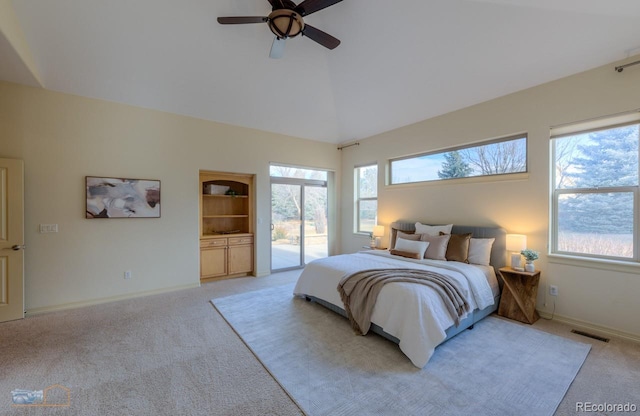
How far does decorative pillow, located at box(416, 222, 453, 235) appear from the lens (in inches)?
165

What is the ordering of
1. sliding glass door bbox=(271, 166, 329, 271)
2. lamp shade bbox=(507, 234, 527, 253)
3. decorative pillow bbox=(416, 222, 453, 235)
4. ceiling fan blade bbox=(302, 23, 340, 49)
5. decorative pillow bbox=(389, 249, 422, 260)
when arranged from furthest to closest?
sliding glass door bbox=(271, 166, 329, 271) < decorative pillow bbox=(416, 222, 453, 235) < decorative pillow bbox=(389, 249, 422, 260) < lamp shade bbox=(507, 234, 527, 253) < ceiling fan blade bbox=(302, 23, 340, 49)

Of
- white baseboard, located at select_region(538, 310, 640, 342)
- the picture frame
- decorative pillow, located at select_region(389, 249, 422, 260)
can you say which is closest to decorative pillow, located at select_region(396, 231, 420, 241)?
decorative pillow, located at select_region(389, 249, 422, 260)

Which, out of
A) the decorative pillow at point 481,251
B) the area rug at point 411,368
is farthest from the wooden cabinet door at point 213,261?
the decorative pillow at point 481,251

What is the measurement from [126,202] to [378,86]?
4.47 metres

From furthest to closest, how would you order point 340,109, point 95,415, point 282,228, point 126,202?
point 282,228 → point 340,109 → point 126,202 → point 95,415

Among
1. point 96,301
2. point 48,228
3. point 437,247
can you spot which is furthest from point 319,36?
point 96,301

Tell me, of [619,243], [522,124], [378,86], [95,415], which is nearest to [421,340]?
[95,415]

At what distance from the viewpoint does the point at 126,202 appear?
4.05 meters

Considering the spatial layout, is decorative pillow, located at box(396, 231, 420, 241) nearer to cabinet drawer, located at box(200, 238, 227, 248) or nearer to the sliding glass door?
the sliding glass door

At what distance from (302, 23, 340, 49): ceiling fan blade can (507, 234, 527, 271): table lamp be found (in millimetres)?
3318

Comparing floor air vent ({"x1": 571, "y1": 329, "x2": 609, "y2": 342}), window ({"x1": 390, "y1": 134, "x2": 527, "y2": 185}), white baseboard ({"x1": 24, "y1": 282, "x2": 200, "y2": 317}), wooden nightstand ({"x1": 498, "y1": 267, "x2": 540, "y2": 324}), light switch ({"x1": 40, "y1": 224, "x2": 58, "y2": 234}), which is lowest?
floor air vent ({"x1": 571, "y1": 329, "x2": 609, "y2": 342})

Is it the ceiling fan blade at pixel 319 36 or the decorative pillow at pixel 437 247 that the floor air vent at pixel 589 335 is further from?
the ceiling fan blade at pixel 319 36

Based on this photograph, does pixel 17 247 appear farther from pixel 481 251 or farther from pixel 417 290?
pixel 481 251

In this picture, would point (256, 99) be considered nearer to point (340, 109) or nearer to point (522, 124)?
point (340, 109)
